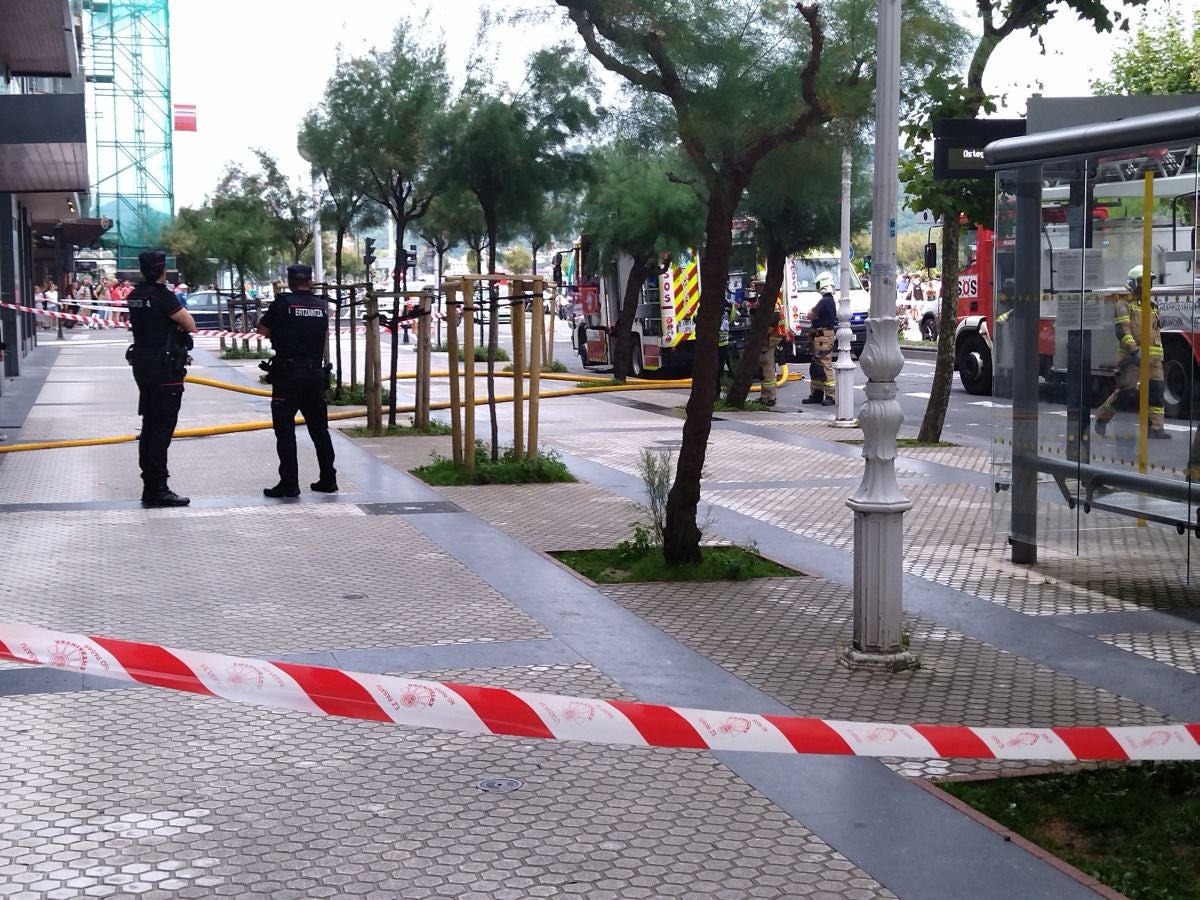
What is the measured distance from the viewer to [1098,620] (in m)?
8.25

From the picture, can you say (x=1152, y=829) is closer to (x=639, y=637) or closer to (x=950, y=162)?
(x=639, y=637)

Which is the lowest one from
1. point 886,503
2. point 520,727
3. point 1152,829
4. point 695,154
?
point 1152,829

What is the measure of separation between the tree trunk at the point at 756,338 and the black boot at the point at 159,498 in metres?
11.2

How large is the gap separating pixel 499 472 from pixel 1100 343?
6239 mm

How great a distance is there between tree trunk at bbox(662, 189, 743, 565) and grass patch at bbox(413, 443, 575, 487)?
4453 mm

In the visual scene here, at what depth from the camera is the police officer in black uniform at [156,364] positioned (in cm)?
1250

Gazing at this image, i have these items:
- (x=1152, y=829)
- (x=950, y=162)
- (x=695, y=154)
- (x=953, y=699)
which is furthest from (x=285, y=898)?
(x=950, y=162)

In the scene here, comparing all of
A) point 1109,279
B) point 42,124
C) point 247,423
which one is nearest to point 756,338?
point 247,423

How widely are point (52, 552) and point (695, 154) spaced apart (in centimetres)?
508

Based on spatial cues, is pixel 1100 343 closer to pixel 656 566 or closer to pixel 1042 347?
pixel 1042 347

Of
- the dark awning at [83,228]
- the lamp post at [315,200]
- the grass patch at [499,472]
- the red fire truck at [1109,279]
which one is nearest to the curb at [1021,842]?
the red fire truck at [1109,279]

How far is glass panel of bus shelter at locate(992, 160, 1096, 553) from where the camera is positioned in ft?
30.8

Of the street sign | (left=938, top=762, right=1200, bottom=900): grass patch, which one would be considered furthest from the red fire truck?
(left=938, top=762, right=1200, bottom=900): grass patch

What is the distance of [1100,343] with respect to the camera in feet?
30.4
